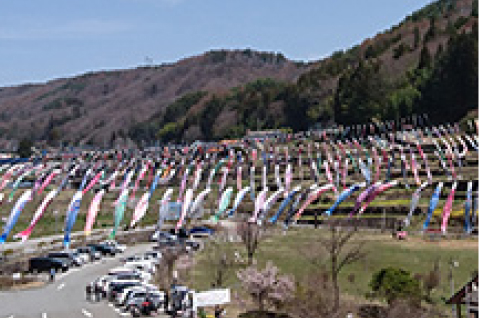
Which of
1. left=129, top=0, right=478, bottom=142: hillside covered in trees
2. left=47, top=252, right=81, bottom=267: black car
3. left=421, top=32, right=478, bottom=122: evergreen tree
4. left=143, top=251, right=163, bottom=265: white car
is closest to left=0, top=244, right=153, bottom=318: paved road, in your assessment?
left=47, top=252, right=81, bottom=267: black car

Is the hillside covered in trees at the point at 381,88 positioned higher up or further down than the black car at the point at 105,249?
higher up

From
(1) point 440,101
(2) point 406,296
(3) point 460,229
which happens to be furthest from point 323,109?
(2) point 406,296

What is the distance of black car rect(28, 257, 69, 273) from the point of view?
31.9 metres

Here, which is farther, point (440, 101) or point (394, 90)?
point (394, 90)

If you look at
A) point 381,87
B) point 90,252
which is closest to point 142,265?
point 90,252

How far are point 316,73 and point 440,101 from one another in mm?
37376

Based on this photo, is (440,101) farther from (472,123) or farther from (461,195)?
(461,195)

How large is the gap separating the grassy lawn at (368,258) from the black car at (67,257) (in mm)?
6407

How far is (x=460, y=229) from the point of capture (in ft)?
113

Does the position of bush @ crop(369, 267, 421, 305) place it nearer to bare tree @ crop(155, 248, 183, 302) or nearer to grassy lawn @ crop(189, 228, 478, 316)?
grassy lawn @ crop(189, 228, 478, 316)

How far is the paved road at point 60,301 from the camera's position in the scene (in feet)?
72.1

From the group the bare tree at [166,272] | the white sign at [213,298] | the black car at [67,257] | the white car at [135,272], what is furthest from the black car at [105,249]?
the white sign at [213,298]

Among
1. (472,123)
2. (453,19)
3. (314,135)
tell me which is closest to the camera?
(472,123)

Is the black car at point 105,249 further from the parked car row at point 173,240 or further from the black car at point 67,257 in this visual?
the black car at point 67,257
